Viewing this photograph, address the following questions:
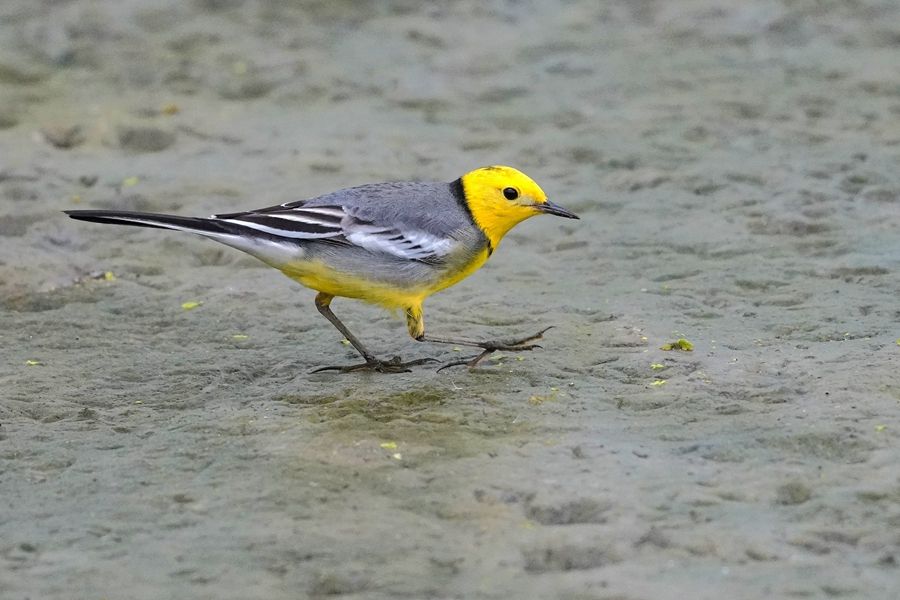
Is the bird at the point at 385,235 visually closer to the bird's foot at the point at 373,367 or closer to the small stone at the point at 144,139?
the bird's foot at the point at 373,367

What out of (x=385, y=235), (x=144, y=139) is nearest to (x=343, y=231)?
(x=385, y=235)

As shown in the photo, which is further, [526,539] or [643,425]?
[643,425]

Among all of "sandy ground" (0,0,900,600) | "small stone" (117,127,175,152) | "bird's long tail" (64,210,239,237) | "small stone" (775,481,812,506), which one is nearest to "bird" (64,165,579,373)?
"bird's long tail" (64,210,239,237)

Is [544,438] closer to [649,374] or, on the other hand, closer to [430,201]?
[649,374]

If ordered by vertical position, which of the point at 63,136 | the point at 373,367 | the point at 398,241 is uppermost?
the point at 398,241

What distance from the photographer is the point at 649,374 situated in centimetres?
563

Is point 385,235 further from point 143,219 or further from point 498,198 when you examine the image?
point 143,219

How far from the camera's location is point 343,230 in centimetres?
571

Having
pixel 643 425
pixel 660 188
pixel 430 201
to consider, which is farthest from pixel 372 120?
pixel 643 425

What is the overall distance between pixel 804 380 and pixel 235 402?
2417 millimetres

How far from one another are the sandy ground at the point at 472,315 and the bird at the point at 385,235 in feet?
1.23

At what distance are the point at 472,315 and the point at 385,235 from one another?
1.08 m

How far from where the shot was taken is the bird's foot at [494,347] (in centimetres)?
596

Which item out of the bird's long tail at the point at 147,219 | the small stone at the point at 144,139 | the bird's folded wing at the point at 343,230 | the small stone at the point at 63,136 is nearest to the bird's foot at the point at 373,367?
the bird's folded wing at the point at 343,230
